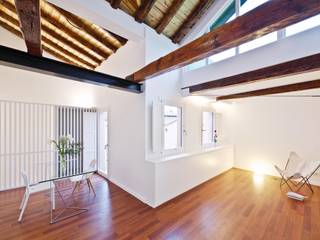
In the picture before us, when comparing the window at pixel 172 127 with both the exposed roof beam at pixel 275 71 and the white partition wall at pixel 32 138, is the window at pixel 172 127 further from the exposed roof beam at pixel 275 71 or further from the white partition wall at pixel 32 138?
the white partition wall at pixel 32 138

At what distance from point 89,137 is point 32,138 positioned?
1424 mm

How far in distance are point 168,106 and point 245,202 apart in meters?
2.59

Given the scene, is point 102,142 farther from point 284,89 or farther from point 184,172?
point 284,89

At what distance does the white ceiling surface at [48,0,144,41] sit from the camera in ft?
7.56

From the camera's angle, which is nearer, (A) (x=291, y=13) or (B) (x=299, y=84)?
(A) (x=291, y=13)

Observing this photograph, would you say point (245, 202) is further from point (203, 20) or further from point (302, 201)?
point (203, 20)

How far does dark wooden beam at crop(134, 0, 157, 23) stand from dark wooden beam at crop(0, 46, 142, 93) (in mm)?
1329

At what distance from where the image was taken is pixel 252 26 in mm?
1499

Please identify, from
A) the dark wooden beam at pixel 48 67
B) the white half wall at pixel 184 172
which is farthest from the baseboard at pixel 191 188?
the dark wooden beam at pixel 48 67

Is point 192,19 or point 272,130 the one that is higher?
point 192,19

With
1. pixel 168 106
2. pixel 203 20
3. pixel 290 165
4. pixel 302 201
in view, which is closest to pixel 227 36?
pixel 168 106

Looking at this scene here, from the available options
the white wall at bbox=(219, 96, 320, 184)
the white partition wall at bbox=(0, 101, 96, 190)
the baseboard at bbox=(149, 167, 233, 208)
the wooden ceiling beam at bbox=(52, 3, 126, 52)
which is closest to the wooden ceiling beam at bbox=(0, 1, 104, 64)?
the wooden ceiling beam at bbox=(52, 3, 126, 52)

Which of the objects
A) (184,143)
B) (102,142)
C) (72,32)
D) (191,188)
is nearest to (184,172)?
(191,188)

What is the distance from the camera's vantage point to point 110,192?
3.64 metres
